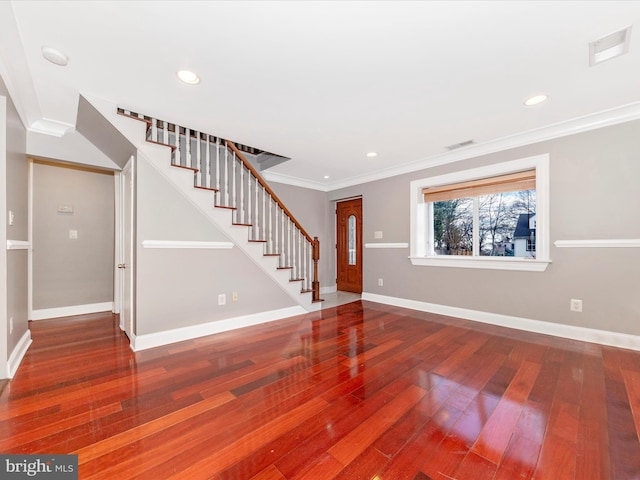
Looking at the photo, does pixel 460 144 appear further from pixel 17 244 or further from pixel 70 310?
pixel 70 310

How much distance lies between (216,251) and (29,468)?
2.22 metres

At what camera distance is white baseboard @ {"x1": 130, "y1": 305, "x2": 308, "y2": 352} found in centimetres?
275

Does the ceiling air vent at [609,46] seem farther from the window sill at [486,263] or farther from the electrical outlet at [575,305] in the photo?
the electrical outlet at [575,305]

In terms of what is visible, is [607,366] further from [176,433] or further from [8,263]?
[8,263]

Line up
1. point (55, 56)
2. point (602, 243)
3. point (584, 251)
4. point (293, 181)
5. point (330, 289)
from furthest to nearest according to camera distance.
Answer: point (330, 289)
point (293, 181)
point (584, 251)
point (602, 243)
point (55, 56)

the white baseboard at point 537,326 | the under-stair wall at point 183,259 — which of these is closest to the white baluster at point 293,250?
the under-stair wall at point 183,259

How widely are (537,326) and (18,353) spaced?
546cm

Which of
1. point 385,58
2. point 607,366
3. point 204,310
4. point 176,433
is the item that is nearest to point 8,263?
point 204,310

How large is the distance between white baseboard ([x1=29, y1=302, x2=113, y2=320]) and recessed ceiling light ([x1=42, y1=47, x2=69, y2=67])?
3465 millimetres

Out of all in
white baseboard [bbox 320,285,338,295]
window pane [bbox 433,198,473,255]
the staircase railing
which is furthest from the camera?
white baseboard [bbox 320,285,338,295]

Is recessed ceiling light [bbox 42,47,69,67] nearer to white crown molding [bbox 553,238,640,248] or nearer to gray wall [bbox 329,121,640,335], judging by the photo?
gray wall [bbox 329,121,640,335]

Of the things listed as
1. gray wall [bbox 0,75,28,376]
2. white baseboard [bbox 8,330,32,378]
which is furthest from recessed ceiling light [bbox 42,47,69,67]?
white baseboard [bbox 8,330,32,378]

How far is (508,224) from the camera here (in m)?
3.59

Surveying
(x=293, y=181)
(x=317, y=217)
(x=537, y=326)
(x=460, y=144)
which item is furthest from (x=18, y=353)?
(x=537, y=326)
